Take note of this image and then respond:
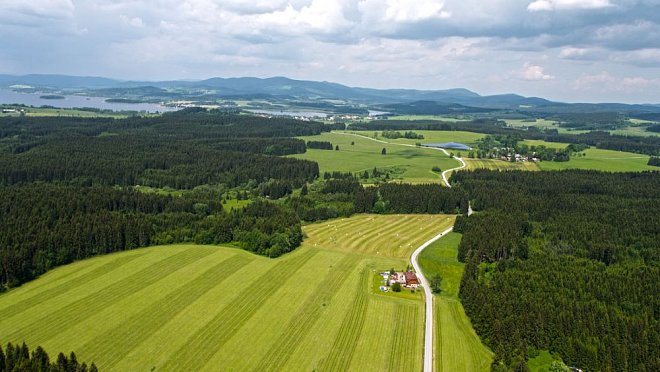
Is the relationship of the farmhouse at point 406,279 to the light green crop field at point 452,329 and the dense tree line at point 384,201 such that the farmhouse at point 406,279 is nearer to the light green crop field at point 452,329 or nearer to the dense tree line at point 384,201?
the light green crop field at point 452,329

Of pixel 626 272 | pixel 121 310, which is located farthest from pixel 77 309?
pixel 626 272

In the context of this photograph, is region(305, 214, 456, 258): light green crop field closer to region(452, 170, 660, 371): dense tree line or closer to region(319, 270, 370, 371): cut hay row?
region(452, 170, 660, 371): dense tree line

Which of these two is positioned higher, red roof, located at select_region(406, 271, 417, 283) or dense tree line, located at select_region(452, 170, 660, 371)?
dense tree line, located at select_region(452, 170, 660, 371)

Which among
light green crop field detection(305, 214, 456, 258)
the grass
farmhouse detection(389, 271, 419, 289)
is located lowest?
the grass

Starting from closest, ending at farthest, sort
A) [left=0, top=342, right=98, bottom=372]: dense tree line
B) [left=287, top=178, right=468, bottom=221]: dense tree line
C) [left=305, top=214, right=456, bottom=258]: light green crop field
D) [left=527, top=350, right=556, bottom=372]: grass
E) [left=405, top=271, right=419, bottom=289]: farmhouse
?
[left=0, top=342, right=98, bottom=372]: dense tree line < [left=527, top=350, right=556, bottom=372]: grass < [left=405, top=271, right=419, bottom=289]: farmhouse < [left=305, top=214, right=456, bottom=258]: light green crop field < [left=287, top=178, right=468, bottom=221]: dense tree line

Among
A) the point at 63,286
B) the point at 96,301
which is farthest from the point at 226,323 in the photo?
the point at 63,286

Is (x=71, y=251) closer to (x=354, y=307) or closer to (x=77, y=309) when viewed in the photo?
(x=77, y=309)

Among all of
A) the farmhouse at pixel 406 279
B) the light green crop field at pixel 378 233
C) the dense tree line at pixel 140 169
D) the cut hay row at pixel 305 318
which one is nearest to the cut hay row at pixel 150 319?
the cut hay row at pixel 305 318

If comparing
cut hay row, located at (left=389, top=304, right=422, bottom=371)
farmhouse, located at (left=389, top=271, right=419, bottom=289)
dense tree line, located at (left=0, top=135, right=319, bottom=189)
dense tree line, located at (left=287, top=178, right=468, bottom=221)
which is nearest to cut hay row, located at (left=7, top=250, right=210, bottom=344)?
farmhouse, located at (left=389, top=271, right=419, bottom=289)
